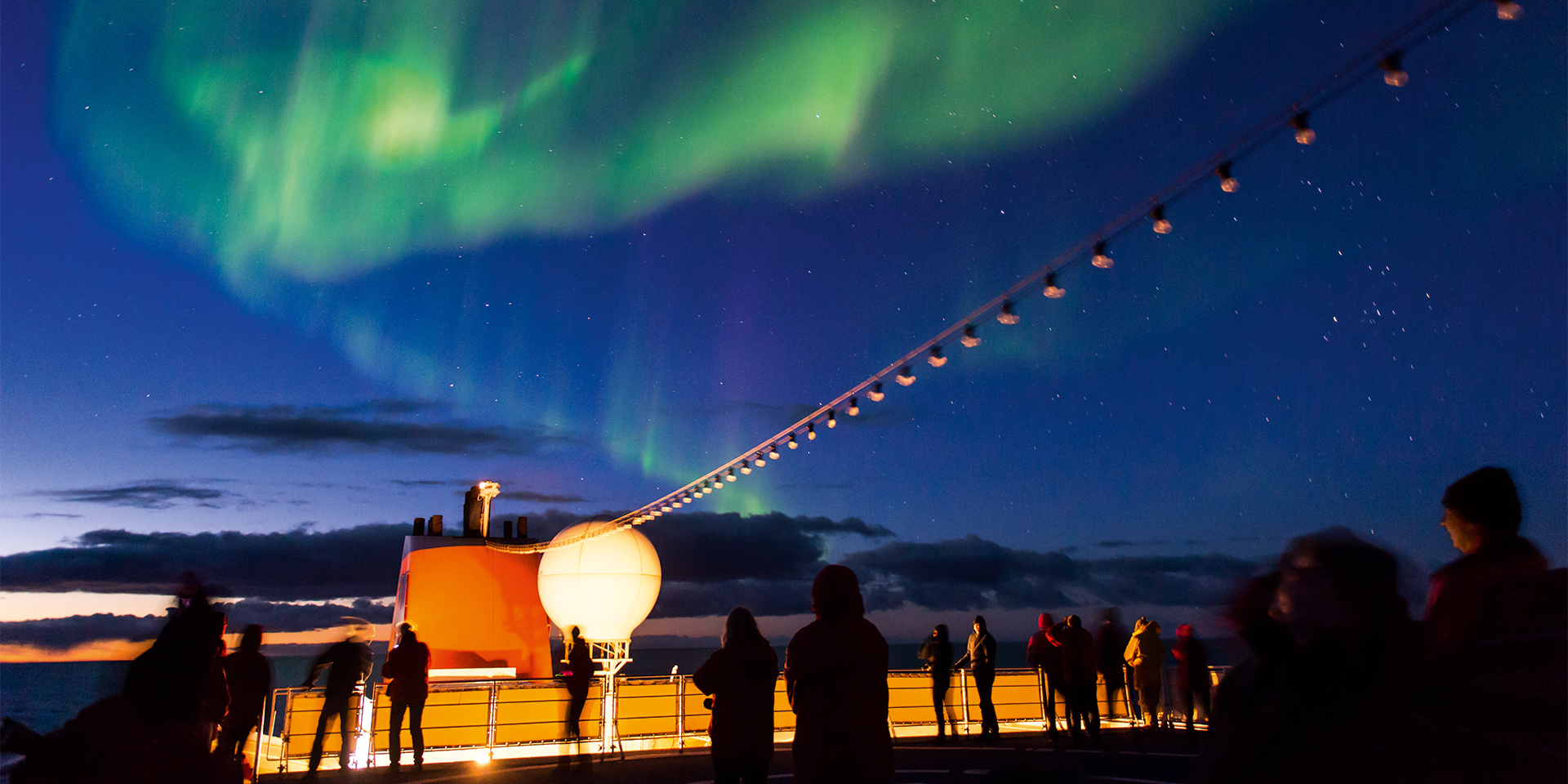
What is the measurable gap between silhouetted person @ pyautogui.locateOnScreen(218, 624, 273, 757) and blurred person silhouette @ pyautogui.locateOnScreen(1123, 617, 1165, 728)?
11891mm

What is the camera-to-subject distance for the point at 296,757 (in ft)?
41.8

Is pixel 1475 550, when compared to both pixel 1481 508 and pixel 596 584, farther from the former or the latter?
pixel 596 584

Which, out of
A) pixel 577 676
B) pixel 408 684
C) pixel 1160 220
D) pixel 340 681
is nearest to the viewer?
pixel 1160 220

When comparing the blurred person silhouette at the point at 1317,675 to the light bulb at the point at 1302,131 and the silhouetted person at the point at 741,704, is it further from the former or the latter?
the light bulb at the point at 1302,131

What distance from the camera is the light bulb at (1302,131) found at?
6.66m

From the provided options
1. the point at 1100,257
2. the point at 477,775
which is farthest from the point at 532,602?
the point at 1100,257

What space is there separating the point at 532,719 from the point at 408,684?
10.4 ft

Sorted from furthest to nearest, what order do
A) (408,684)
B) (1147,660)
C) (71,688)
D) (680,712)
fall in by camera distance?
(71,688), (680,712), (1147,660), (408,684)

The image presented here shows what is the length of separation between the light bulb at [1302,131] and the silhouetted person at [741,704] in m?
5.33

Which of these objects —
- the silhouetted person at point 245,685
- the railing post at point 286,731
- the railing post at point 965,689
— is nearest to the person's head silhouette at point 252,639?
the silhouetted person at point 245,685

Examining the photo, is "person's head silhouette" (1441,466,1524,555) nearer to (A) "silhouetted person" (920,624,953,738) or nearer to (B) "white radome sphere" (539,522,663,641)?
(A) "silhouetted person" (920,624,953,738)

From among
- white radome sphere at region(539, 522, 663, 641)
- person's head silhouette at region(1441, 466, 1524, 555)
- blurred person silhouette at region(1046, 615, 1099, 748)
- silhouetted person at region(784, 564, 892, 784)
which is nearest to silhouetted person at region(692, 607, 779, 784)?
silhouetted person at region(784, 564, 892, 784)

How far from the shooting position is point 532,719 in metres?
14.4

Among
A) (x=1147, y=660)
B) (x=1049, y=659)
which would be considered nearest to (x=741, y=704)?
(x=1049, y=659)
